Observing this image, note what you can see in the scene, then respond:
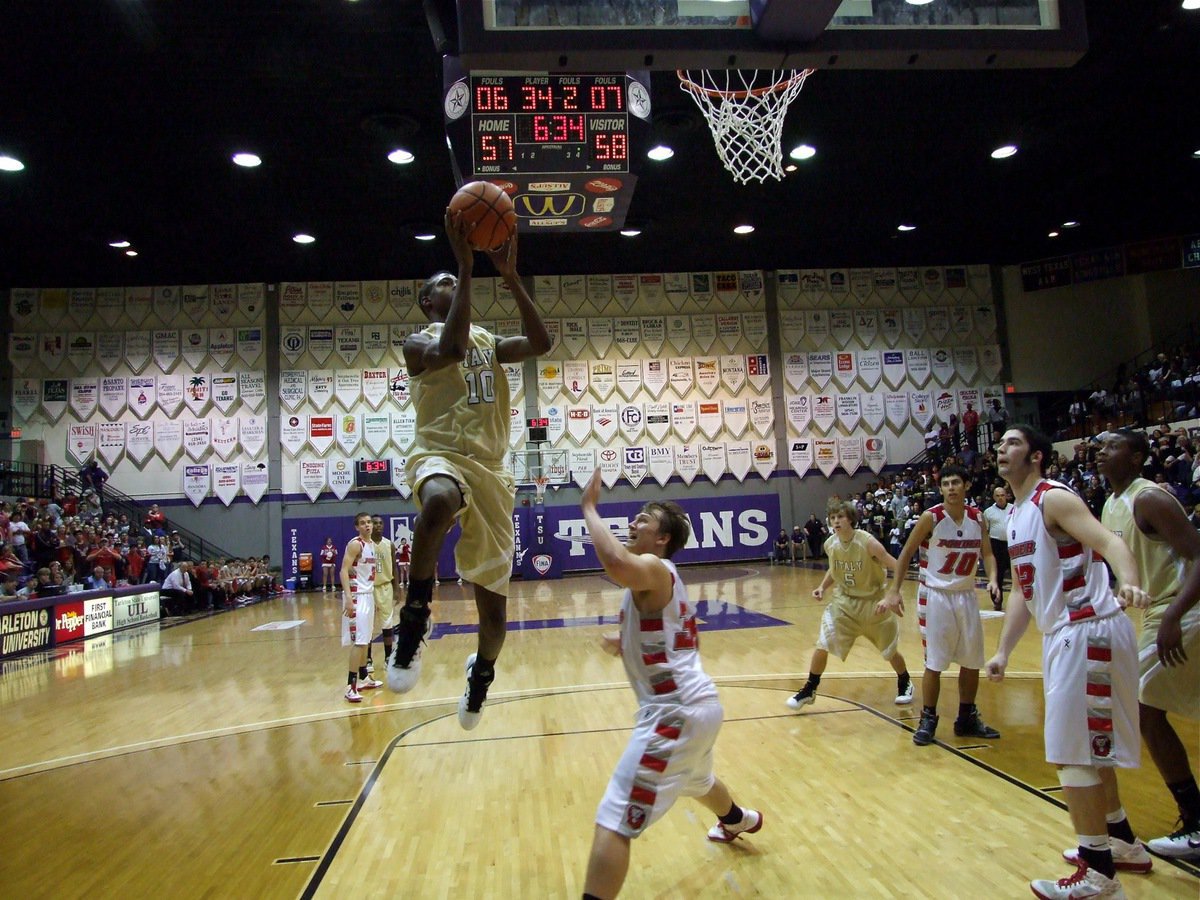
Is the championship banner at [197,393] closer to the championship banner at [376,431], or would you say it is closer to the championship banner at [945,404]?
the championship banner at [376,431]

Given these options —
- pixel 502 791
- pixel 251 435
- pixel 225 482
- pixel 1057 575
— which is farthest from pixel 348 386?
pixel 1057 575

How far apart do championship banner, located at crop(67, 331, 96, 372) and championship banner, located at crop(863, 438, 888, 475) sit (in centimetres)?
2123

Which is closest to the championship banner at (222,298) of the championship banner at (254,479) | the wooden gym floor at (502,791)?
the championship banner at (254,479)

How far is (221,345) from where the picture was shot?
22.2 m

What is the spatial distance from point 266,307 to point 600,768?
20.5 metres

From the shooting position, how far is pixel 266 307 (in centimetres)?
2250

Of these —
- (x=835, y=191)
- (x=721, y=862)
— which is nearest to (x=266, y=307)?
(x=835, y=191)

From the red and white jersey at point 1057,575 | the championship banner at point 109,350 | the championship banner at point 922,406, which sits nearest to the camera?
the red and white jersey at point 1057,575

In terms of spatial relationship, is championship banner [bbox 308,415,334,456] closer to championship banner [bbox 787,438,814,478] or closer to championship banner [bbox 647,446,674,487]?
championship banner [bbox 647,446,674,487]

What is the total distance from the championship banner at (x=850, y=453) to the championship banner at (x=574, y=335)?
7790 mm

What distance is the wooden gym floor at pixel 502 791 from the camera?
362 centimetres

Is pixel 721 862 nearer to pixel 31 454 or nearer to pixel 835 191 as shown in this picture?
pixel 835 191

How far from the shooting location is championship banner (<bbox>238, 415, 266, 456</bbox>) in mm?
21906

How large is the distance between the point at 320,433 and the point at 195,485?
137 inches
